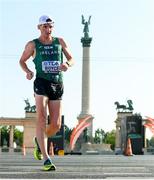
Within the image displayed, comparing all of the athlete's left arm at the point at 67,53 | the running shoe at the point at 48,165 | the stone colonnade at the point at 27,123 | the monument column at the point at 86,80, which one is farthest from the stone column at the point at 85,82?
the running shoe at the point at 48,165

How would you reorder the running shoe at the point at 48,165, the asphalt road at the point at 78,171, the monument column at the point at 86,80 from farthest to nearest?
1. the monument column at the point at 86,80
2. the running shoe at the point at 48,165
3. the asphalt road at the point at 78,171

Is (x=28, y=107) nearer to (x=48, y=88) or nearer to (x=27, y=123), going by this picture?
(x=27, y=123)

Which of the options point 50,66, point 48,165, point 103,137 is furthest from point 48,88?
point 103,137

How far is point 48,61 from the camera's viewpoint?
6.55 meters

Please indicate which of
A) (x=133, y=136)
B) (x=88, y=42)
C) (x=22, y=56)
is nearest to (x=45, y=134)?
(x=22, y=56)

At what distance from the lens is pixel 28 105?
88875 mm

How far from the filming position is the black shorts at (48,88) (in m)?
6.56

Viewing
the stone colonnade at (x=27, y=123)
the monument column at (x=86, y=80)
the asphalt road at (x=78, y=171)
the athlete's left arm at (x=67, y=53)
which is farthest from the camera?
the stone colonnade at (x=27, y=123)

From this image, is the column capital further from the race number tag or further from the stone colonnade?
the race number tag

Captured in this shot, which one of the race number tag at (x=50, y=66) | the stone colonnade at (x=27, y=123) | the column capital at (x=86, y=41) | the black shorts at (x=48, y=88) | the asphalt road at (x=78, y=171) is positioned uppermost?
the column capital at (x=86, y=41)

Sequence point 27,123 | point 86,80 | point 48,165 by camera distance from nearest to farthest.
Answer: point 48,165
point 86,80
point 27,123

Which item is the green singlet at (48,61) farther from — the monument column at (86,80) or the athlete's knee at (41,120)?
the monument column at (86,80)

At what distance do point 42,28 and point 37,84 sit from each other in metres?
0.66

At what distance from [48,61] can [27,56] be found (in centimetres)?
40
